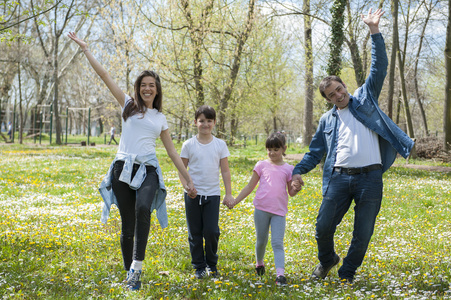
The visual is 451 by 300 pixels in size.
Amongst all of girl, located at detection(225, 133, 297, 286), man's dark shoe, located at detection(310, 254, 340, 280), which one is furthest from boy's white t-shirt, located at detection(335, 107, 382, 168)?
man's dark shoe, located at detection(310, 254, 340, 280)

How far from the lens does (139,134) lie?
443 centimetres

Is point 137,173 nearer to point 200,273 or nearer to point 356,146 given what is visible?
point 200,273

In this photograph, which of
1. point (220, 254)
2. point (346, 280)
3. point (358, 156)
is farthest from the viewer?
point (220, 254)

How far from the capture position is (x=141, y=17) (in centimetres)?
1723

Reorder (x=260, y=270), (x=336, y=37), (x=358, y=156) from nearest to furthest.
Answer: (x=358, y=156)
(x=260, y=270)
(x=336, y=37)

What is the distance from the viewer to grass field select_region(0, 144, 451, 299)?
418cm

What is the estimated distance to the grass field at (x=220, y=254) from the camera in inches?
165

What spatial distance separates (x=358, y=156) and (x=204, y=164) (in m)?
1.56

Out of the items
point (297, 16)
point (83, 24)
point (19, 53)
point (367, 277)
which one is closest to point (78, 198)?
point (367, 277)

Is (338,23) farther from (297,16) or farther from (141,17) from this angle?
(141,17)

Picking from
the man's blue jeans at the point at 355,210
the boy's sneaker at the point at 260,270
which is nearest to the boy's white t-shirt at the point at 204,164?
the boy's sneaker at the point at 260,270

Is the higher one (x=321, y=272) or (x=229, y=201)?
(x=229, y=201)

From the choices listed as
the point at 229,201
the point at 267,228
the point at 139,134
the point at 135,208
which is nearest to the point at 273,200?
the point at 267,228

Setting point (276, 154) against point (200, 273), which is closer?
point (200, 273)
